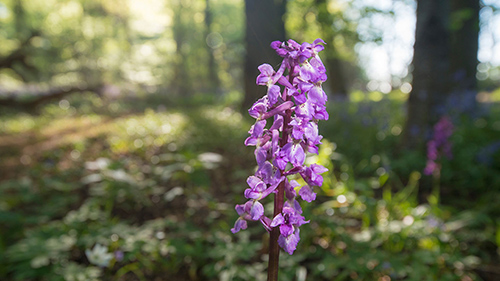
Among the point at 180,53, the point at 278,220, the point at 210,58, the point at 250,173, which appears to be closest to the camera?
the point at 278,220

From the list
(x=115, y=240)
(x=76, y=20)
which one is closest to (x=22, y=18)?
(x=76, y=20)

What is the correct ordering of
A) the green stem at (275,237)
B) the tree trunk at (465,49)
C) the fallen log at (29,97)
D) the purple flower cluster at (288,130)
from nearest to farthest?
the purple flower cluster at (288,130) < the green stem at (275,237) < the tree trunk at (465,49) < the fallen log at (29,97)

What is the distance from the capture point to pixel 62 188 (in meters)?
4.01

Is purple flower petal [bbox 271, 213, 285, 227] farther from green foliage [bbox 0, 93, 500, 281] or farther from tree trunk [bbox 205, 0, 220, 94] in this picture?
tree trunk [bbox 205, 0, 220, 94]

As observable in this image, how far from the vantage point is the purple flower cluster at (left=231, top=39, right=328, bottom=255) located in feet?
3.29

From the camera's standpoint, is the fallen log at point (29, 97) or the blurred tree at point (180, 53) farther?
the blurred tree at point (180, 53)

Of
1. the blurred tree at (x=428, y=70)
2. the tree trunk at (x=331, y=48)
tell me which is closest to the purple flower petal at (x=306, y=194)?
the blurred tree at (x=428, y=70)

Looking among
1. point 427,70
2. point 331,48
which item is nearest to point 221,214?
point 427,70

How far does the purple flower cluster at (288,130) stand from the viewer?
39.4 inches

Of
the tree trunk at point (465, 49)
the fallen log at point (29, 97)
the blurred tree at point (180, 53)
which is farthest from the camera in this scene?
the blurred tree at point (180, 53)

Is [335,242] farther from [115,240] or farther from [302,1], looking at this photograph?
[302,1]

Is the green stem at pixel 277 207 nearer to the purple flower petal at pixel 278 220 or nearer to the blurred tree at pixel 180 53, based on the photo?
the purple flower petal at pixel 278 220

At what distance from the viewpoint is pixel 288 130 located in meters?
1.07

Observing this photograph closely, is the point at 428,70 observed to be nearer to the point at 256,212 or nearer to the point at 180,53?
the point at 256,212
